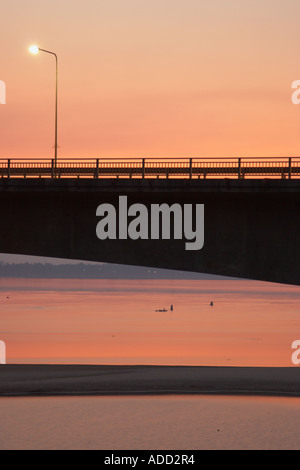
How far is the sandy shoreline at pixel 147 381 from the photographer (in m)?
34.7

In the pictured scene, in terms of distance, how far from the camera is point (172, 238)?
134 ft

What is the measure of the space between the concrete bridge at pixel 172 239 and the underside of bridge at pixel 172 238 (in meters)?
0.05

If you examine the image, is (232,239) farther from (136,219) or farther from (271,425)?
(271,425)

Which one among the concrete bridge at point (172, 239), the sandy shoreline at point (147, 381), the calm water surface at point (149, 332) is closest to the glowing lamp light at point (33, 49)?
the concrete bridge at point (172, 239)

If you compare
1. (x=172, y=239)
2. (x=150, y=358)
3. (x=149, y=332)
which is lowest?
(x=150, y=358)

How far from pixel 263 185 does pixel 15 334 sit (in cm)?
5894

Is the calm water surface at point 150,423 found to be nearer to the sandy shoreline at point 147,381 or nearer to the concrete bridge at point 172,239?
the sandy shoreline at point 147,381

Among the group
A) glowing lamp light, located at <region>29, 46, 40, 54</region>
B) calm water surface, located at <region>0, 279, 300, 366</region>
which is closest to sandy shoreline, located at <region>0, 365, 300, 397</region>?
glowing lamp light, located at <region>29, 46, 40, 54</region>

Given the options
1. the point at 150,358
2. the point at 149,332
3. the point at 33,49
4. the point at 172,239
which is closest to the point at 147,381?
the point at 172,239

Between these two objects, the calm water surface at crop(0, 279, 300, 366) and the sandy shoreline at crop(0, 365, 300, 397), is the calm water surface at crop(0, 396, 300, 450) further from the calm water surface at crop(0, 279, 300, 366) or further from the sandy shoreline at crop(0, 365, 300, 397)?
the calm water surface at crop(0, 279, 300, 366)

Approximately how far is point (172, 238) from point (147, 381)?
737 centimetres

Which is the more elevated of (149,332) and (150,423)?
(149,332)

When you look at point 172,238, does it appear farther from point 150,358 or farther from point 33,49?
point 150,358
